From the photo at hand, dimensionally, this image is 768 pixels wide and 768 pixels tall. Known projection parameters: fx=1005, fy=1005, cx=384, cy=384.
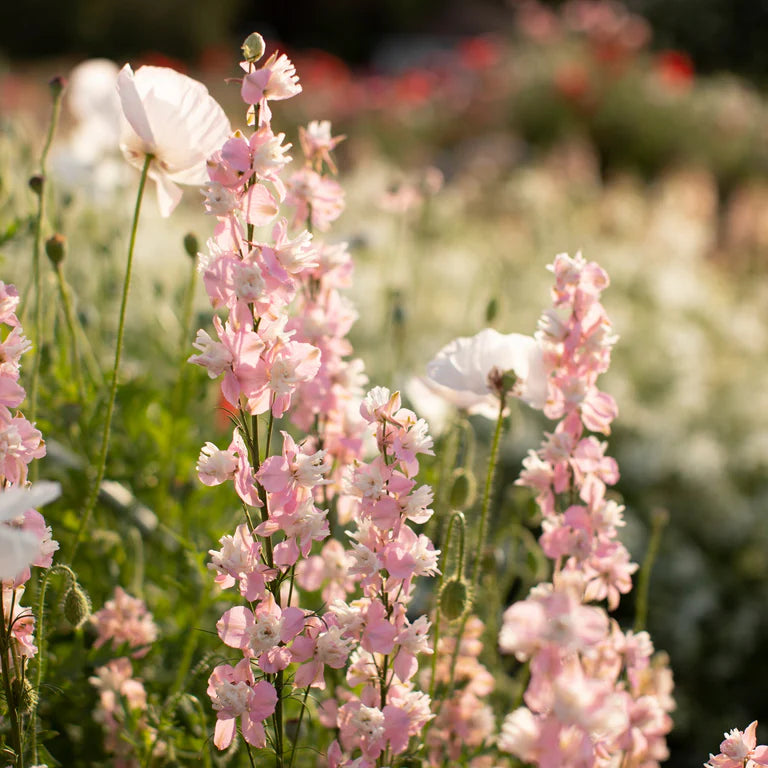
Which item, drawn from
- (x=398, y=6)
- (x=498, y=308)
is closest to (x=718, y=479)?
(x=498, y=308)

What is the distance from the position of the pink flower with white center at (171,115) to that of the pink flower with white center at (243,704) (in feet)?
1.27

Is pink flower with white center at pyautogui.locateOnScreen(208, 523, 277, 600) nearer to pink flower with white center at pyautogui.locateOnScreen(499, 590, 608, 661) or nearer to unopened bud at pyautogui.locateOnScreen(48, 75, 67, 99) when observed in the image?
pink flower with white center at pyautogui.locateOnScreen(499, 590, 608, 661)

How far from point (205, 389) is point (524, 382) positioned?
648 mm

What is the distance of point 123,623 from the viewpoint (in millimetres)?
936

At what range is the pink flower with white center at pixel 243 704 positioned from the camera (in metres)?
0.65

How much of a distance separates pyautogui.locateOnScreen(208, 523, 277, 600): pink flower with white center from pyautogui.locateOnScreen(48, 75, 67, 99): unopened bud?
58cm

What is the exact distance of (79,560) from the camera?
1.19 m

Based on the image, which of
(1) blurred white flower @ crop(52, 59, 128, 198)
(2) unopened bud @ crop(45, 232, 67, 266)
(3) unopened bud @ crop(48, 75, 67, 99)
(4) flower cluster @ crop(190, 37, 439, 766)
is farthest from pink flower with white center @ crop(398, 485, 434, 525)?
(1) blurred white flower @ crop(52, 59, 128, 198)

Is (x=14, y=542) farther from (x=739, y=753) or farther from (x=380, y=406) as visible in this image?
(x=739, y=753)

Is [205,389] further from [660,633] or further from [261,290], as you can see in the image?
[660,633]

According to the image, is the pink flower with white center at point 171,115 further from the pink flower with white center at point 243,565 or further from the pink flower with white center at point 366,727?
the pink flower with white center at point 366,727

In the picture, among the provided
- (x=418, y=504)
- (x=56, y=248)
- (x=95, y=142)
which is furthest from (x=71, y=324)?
(x=95, y=142)

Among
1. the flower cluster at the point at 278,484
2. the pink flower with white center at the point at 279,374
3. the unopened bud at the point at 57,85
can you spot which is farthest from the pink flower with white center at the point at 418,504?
the unopened bud at the point at 57,85

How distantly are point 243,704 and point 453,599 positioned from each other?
19 centimetres
